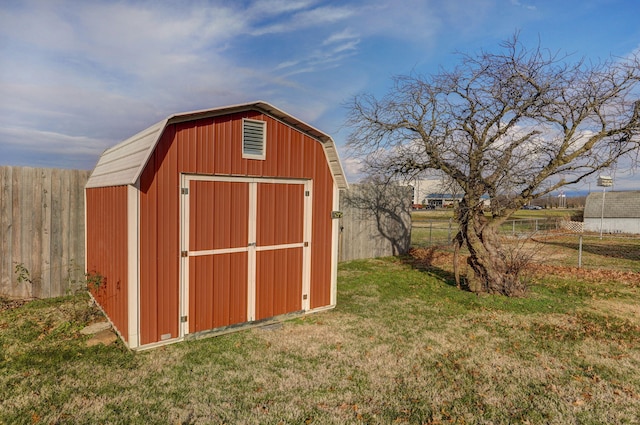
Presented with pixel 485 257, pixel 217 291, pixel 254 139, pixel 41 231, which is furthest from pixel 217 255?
pixel 485 257

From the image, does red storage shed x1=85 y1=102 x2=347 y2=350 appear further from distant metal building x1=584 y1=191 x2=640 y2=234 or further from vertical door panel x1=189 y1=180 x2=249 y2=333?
distant metal building x1=584 y1=191 x2=640 y2=234

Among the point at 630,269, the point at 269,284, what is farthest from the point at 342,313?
the point at 630,269

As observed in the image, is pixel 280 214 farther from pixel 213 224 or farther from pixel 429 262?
pixel 429 262

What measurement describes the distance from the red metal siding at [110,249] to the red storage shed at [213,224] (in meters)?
0.02

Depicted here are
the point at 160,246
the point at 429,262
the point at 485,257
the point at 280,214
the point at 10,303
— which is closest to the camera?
the point at 160,246

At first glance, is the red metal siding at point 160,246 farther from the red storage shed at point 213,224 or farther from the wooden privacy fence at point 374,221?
the wooden privacy fence at point 374,221

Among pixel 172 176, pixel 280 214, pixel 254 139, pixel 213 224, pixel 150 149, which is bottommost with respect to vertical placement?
pixel 213 224

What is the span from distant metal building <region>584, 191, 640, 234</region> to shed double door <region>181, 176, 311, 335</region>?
23.6 metres

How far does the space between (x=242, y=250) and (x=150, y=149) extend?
1.75 m

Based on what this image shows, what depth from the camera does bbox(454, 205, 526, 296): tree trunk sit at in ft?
22.9

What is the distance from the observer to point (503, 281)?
22.7ft

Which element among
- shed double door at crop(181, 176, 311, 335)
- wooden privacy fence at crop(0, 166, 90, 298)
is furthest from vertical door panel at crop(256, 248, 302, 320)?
wooden privacy fence at crop(0, 166, 90, 298)

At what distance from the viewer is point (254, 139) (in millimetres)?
4934

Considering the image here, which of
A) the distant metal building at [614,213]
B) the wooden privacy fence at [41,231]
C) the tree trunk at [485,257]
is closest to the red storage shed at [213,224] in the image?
the wooden privacy fence at [41,231]
